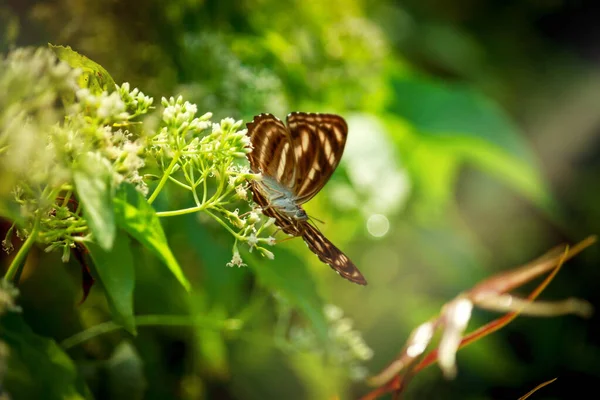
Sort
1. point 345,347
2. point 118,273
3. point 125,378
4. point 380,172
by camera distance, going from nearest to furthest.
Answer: point 118,273 → point 125,378 → point 345,347 → point 380,172

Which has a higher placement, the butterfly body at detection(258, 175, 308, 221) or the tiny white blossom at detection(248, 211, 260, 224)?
the butterfly body at detection(258, 175, 308, 221)

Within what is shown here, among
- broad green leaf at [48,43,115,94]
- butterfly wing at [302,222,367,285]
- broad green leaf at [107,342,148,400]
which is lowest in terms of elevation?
butterfly wing at [302,222,367,285]

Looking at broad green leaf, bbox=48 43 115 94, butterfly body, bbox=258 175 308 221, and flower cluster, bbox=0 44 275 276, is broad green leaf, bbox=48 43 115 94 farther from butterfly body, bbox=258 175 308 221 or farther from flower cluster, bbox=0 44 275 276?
butterfly body, bbox=258 175 308 221

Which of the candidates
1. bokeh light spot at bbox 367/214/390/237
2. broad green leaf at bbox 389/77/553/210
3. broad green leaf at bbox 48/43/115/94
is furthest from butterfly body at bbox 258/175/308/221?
broad green leaf at bbox 389/77/553/210

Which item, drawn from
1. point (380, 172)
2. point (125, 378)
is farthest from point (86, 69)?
point (380, 172)

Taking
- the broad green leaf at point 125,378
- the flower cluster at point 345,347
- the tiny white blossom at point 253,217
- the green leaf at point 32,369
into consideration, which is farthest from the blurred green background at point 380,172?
the green leaf at point 32,369

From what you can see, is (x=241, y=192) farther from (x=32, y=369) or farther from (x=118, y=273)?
(x=32, y=369)
